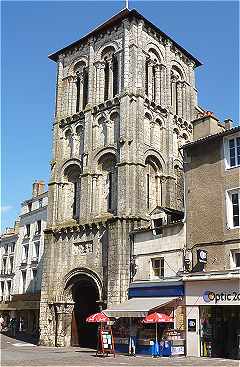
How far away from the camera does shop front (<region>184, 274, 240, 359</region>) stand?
22.9 metres

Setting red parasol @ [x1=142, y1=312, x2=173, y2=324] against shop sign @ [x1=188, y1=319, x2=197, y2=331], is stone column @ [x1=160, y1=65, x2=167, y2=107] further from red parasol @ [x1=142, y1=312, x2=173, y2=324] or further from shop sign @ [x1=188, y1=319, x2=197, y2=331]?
shop sign @ [x1=188, y1=319, x2=197, y2=331]

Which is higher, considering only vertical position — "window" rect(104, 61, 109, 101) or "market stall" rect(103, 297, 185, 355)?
"window" rect(104, 61, 109, 101)

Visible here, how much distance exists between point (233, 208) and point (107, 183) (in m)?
12.0

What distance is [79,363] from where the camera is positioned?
69.7 feet

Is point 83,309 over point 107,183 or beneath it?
beneath

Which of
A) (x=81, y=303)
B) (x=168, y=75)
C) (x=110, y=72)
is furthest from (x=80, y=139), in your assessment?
(x=81, y=303)

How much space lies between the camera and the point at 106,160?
34.3 metres

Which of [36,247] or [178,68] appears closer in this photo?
[178,68]

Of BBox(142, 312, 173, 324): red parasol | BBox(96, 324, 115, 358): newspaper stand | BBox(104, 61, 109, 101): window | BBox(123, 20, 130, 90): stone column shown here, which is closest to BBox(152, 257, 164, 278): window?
BBox(142, 312, 173, 324): red parasol

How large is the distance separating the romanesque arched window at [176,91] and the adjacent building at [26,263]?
20.2 metres

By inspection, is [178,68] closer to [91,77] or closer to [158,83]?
[158,83]

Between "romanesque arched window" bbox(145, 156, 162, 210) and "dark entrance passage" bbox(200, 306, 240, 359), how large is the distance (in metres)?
10.8

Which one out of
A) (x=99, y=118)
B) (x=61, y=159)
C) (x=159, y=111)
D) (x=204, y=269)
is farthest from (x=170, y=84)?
(x=204, y=269)

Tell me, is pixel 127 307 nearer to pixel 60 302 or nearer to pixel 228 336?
pixel 228 336
